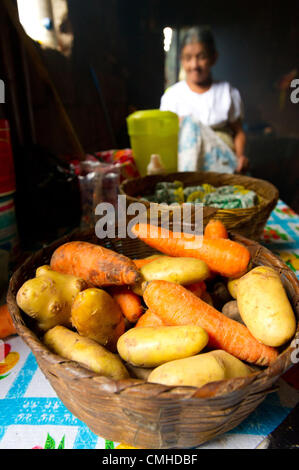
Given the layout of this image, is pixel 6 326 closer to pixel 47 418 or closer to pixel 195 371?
pixel 47 418

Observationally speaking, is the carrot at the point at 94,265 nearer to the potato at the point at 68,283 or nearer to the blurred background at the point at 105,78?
the potato at the point at 68,283

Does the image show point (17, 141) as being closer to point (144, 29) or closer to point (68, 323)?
point (68, 323)

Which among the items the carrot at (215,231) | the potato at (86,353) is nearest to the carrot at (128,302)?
the potato at (86,353)

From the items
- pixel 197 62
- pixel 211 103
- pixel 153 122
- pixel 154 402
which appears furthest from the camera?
pixel 211 103

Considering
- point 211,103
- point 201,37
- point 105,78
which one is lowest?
point 211,103

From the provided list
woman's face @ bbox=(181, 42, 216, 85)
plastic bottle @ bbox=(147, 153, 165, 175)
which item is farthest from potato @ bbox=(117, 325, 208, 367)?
woman's face @ bbox=(181, 42, 216, 85)

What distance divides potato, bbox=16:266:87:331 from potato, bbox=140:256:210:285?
Result: 136 millimetres

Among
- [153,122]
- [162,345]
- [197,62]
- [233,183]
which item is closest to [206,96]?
[197,62]

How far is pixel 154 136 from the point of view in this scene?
1512 mm

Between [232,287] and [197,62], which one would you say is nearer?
[232,287]

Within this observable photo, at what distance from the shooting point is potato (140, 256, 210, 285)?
0.60m

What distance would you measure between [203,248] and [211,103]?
1.66 m

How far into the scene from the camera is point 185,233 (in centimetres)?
76

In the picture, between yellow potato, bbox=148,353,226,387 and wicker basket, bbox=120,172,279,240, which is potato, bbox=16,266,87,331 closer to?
yellow potato, bbox=148,353,226,387
